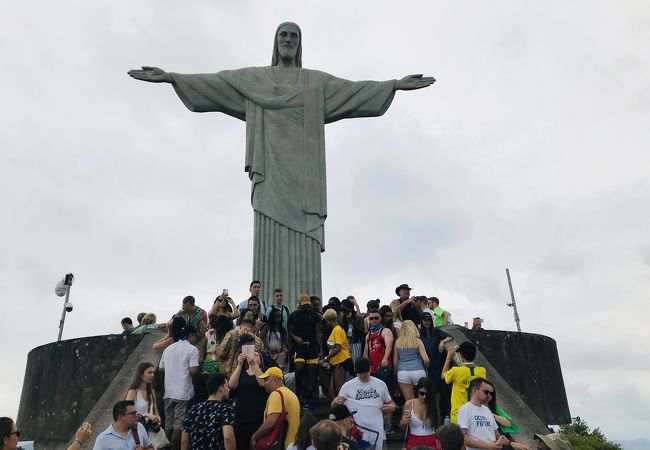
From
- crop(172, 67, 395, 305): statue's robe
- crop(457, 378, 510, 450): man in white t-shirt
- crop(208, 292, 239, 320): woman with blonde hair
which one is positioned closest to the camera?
crop(457, 378, 510, 450): man in white t-shirt

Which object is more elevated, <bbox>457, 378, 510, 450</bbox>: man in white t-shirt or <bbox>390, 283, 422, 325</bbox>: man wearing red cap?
<bbox>390, 283, 422, 325</bbox>: man wearing red cap

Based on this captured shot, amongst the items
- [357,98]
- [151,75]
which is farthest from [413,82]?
[151,75]

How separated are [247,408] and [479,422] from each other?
2099 millimetres

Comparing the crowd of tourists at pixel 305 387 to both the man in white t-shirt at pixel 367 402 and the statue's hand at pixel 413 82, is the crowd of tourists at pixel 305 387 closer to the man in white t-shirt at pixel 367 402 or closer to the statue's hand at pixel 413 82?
the man in white t-shirt at pixel 367 402

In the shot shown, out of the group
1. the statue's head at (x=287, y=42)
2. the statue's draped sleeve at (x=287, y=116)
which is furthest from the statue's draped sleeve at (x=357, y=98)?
the statue's head at (x=287, y=42)

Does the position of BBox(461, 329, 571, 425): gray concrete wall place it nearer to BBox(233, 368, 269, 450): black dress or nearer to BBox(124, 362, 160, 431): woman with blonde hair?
BBox(233, 368, 269, 450): black dress

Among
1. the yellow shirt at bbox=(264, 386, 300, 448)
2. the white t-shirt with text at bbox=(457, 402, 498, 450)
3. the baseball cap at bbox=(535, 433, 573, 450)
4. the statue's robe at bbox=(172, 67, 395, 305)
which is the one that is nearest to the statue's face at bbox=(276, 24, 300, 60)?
the statue's robe at bbox=(172, 67, 395, 305)

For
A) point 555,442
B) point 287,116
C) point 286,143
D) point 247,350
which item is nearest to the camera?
point 555,442

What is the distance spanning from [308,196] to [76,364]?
6095 mm

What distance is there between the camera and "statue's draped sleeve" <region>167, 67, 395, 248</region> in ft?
46.3

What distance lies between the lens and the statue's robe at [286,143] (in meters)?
13.7

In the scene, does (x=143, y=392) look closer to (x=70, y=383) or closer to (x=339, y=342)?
(x=339, y=342)

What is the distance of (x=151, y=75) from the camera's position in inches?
565

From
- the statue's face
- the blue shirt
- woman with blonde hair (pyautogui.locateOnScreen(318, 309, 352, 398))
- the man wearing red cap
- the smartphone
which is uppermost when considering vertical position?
the statue's face
